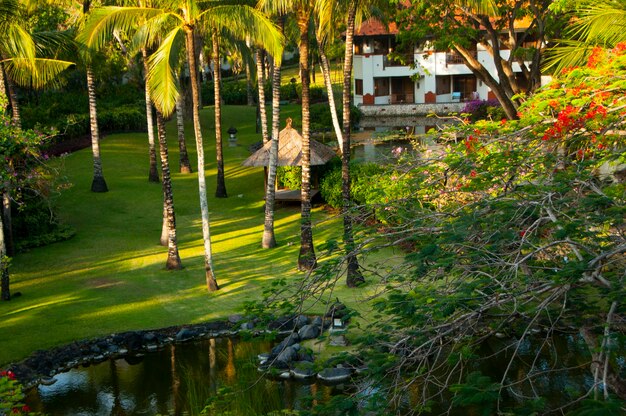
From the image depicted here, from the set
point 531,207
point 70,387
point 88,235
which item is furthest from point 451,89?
point 531,207

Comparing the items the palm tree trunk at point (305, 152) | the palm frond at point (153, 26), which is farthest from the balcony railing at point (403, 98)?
the palm frond at point (153, 26)

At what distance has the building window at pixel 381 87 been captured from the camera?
2329 inches

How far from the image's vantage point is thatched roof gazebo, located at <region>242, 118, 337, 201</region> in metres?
27.8

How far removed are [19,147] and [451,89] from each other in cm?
4119

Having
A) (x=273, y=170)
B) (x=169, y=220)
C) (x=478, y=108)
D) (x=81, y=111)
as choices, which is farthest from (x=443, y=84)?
(x=169, y=220)

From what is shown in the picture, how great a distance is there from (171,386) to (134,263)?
756cm

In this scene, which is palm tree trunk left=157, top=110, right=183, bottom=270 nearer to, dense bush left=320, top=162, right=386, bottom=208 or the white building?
dense bush left=320, top=162, right=386, bottom=208

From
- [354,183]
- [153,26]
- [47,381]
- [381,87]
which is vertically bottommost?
[47,381]

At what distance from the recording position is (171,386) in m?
16.4

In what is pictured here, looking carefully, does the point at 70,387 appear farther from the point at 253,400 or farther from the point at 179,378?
the point at 253,400

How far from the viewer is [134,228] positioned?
27094mm

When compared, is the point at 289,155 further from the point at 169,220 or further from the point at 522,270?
the point at 522,270

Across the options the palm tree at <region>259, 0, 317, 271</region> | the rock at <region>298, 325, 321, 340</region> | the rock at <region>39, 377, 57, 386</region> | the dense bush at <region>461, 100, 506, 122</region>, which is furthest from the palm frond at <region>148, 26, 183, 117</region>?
the dense bush at <region>461, 100, 506, 122</region>

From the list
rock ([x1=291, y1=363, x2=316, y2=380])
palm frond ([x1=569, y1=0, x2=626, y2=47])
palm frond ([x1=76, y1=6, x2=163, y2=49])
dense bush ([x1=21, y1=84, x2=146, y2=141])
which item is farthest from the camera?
dense bush ([x1=21, y1=84, x2=146, y2=141])
